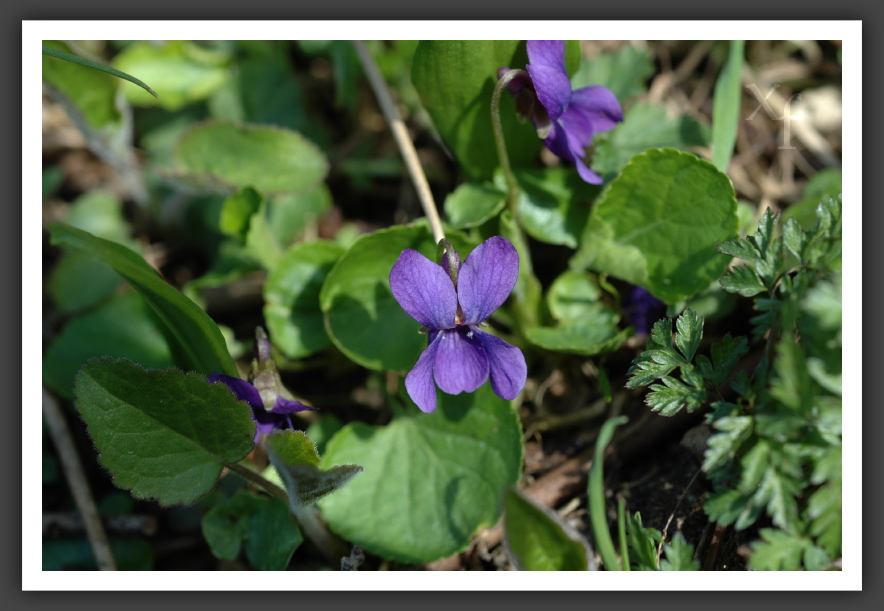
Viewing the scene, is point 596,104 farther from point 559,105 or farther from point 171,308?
point 171,308

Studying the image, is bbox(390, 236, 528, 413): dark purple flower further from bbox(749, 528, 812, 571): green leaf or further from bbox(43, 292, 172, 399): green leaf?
bbox(43, 292, 172, 399): green leaf

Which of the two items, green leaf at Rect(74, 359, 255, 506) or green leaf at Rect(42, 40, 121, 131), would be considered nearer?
green leaf at Rect(74, 359, 255, 506)

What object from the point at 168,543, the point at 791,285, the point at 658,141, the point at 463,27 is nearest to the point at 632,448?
the point at 791,285

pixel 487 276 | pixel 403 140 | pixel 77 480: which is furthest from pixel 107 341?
pixel 487 276

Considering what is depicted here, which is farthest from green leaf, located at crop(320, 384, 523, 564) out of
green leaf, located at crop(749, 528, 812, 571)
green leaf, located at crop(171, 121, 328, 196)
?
green leaf, located at crop(171, 121, 328, 196)

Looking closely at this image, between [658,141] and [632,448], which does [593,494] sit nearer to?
[632,448]

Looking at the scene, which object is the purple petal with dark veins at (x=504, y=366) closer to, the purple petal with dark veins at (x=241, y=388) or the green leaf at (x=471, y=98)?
the purple petal with dark veins at (x=241, y=388)
